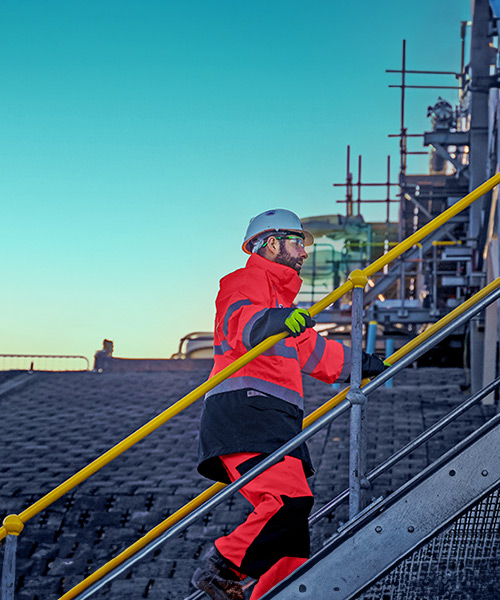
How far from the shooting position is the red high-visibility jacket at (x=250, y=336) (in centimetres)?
348

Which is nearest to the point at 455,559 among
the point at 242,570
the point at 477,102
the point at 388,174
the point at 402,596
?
the point at 402,596

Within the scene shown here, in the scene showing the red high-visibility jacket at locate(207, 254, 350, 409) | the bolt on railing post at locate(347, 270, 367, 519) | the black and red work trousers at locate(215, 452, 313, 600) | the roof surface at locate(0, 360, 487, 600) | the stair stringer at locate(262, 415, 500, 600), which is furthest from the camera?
the roof surface at locate(0, 360, 487, 600)

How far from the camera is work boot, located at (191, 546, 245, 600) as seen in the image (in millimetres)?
3379

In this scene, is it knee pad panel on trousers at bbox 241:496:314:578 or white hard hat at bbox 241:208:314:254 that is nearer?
knee pad panel on trousers at bbox 241:496:314:578

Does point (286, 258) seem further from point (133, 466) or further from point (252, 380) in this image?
point (133, 466)

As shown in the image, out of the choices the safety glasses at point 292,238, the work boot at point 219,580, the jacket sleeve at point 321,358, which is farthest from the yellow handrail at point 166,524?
the safety glasses at point 292,238

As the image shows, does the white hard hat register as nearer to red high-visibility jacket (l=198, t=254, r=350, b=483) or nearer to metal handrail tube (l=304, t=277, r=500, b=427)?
red high-visibility jacket (l=198, t=254, r=350, b=483)

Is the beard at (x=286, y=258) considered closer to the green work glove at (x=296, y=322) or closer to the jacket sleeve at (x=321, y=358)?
the jacket sleeve at (x=321, y=358)

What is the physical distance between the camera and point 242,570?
3289mm

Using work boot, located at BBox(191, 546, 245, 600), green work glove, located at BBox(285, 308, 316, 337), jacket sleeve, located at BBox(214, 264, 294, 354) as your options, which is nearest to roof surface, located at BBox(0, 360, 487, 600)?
work boot, located at BBox(191, 546, 245, 600)

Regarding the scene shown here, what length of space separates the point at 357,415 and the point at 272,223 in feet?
3.36

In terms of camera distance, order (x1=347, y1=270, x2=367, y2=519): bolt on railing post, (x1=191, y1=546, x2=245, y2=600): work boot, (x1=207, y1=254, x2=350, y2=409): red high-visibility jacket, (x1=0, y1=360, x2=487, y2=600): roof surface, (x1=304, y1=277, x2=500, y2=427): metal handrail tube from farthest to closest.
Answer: (x1=0, y1=360, x2=487, y2=600): roof surface, (x1=304, y1=277, x2=500, y2=427): metal handrail tube, (x1=207, y1=254, x2=350, y2=409): red high-visibility jacket, (x1=191, y1=546, x2=245, y2=600): work boot, (x1=347, y1=270, x2=367, y2=519): bolt on railing post

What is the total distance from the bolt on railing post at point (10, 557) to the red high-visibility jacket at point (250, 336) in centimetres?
92

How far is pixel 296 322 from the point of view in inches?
129
